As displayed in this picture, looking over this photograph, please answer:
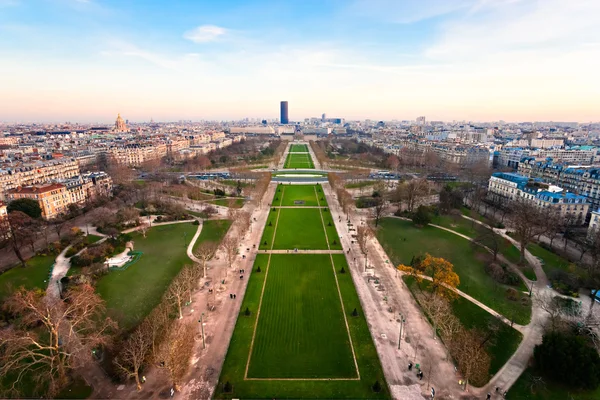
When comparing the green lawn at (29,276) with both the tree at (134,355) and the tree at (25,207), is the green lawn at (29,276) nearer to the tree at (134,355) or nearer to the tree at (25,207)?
the tree at (25,207)

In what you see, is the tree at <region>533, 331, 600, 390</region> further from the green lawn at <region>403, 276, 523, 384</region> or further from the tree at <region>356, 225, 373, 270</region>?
the tree at <region>356, 225, 373, 270</region>

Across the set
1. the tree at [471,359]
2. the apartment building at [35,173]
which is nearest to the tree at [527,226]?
the tree at [471,359]

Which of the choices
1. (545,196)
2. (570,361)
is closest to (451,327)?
(570,361)

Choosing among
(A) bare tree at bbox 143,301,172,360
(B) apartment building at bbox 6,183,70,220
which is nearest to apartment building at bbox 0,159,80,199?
(B) apartment building at bbox 6,183,70,220

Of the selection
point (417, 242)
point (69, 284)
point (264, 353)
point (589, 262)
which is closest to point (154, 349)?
point (264, 353)

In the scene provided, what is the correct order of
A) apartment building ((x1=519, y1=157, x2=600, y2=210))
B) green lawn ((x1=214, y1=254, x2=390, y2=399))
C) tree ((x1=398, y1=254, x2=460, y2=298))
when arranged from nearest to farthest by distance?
1. green lawn ((x1=214, y1=254, x2=390, y2=399))
2. tree ((x1=398, y1=254, x2=460, y2=298))
3. apartment building ((x1=519, y1=157, x2=600, y2=210))
